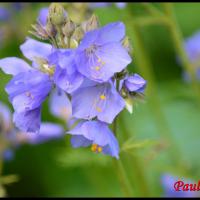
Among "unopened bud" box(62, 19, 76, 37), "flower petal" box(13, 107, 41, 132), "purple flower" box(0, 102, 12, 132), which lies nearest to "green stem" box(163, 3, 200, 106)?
"purple flower" box(0, 102, 12, 132)

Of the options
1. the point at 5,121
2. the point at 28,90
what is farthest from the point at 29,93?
the point at 5,121

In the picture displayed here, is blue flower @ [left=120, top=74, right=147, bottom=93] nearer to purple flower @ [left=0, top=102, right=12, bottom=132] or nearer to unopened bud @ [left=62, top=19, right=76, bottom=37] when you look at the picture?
unopened bud @ [left=62, top=19, right=76, bottom=37]

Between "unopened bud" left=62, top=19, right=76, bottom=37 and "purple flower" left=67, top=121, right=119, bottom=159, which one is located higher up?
"unopened bud" left=62, top=19, right=76, bottom=37

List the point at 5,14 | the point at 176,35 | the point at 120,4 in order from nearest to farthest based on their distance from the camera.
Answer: the point at 120,4 < the point at 176,35 < the point at 5,14

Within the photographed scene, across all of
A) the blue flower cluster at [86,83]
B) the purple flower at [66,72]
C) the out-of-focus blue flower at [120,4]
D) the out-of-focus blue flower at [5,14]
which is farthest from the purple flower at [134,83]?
the out-of-focus blue flower at [5,14]

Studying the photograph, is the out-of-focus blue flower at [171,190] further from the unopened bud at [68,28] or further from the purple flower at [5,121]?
the unopened bud at [68,28]

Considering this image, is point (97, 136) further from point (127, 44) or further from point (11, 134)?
point (11, 134)

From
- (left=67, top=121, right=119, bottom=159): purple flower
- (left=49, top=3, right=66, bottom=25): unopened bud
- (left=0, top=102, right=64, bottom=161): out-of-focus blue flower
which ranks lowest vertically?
(left=0, top=102, right=64, bottom=161): out-of-focus blue flower

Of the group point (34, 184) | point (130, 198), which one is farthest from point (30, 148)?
point (130, 198)
